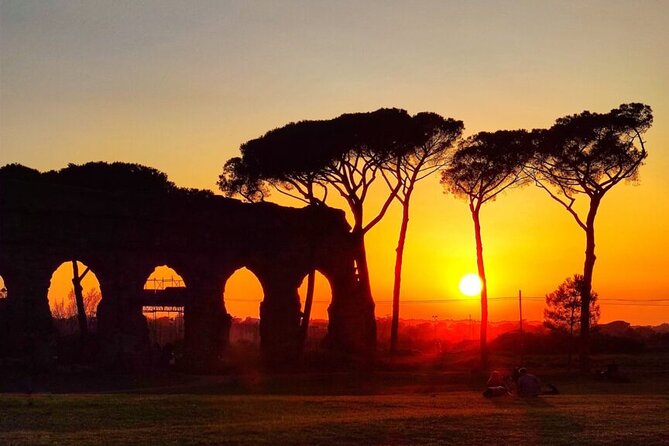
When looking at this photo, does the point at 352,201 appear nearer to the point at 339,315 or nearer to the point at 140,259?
the point at 339,315

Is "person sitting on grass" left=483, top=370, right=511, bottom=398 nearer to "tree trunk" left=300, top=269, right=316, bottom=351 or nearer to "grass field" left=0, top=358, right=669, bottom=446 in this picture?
"grass field" left=0, top=358, right=669, bottom=446

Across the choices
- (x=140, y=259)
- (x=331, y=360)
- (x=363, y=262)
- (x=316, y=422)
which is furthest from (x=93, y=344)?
(x=316, y=422)

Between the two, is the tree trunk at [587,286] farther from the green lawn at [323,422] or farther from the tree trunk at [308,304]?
the green lawn at [323,422]

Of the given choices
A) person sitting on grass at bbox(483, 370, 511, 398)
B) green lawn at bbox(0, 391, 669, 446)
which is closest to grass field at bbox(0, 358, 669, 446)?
green lawn at bbox(0, 391, 669, 446)

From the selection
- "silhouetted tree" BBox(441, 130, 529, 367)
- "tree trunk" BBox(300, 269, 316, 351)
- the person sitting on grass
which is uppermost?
"silhouetted tree" BBox(441, 130, 529, 367)

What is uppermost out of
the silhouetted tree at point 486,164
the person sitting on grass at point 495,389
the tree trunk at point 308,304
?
the silhouetted tree at point 486,164

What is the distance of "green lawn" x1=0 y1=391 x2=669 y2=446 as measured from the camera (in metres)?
11.8

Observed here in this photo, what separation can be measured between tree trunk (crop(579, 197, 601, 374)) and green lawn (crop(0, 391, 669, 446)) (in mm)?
14754

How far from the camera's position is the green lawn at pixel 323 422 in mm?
11797

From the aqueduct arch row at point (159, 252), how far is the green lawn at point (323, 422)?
13.3 meters

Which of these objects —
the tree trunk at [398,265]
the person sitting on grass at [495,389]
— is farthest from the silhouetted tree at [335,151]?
the person sitting on grass at [495,389]

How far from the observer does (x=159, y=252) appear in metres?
32.8

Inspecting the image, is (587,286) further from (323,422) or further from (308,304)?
(323,422)

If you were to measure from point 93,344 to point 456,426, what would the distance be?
22.2m
